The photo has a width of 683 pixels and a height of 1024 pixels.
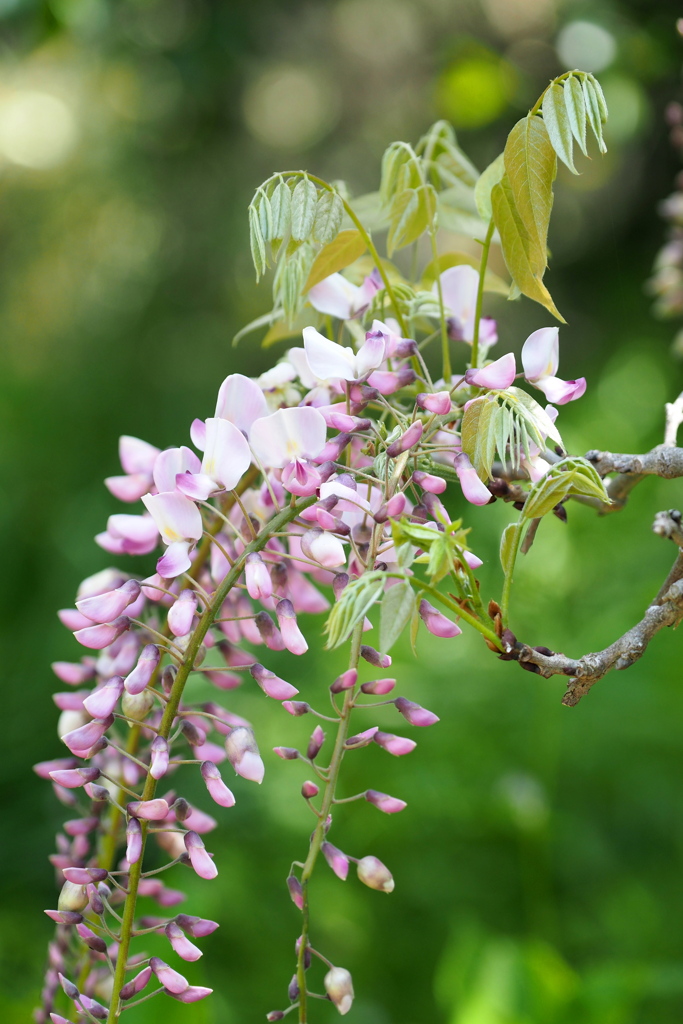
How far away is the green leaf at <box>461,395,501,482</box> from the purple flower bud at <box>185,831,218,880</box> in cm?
15

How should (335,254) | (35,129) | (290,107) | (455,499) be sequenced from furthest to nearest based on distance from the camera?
(35,129) < (290,107) < (455,499) < (335,254)

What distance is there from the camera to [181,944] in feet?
0.91

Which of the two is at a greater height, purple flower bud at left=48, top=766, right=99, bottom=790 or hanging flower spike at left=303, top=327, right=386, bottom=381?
hanging flower spike at left=303, top=327, right=386, bottom=381

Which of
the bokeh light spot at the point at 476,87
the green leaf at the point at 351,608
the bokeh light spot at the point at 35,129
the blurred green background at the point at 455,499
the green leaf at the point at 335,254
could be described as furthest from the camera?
the bokeh light spot at the point at 35,129

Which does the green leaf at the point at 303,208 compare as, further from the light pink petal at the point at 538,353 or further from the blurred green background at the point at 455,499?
the blurred green background at the point at 455,499

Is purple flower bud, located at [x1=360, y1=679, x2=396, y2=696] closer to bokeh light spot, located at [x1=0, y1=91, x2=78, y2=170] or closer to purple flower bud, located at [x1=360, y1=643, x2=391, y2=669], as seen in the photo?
purple flower bud, located at [x1=360, y1=643, x2=391, y2=669]

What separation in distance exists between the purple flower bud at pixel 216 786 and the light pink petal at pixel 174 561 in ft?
0.21

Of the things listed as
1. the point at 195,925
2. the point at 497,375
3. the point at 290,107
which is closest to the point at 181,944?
the point at 195,925

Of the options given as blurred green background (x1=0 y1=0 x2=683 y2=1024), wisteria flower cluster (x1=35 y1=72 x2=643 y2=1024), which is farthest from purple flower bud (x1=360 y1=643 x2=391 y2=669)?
blurred green background (x1=0 y1=0 x2=683 y2=1024)

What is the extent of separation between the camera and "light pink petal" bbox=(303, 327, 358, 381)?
0.27 meters

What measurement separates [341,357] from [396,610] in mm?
92

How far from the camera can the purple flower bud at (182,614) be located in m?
0.24

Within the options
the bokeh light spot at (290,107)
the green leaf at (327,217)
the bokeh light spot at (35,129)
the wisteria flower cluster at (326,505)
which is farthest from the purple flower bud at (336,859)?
the bokeh light spot at (35,129)

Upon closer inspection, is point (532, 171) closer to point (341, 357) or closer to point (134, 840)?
point (341, 357)
